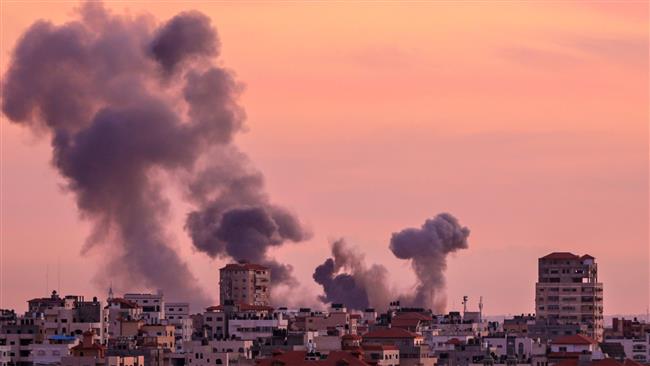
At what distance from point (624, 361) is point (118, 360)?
39.6 metres

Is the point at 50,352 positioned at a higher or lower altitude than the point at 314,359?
higher

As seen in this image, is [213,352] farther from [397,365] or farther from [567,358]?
[567,358]

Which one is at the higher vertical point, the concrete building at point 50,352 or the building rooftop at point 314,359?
the concrete building at point 50,352

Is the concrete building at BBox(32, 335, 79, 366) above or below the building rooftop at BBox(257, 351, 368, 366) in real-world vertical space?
above

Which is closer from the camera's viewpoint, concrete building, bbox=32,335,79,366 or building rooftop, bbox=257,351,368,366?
building rooftop, bbox=257,351,368,366

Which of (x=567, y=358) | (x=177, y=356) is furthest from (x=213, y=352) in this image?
(x=567, y=358)

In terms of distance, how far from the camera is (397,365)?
199250 millimetres

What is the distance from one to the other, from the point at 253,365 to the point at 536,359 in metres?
23.7

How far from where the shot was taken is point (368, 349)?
7692 inches

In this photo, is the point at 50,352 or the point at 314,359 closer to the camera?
the point at 314,359

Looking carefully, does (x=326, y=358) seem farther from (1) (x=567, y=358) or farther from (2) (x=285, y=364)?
(1) (x=567, y=358)

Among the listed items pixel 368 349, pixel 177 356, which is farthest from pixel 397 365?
pixel 177 356

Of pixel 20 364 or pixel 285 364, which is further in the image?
pixel 20 364

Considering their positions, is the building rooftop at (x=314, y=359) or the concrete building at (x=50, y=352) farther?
the concrete building at (x=50, y=352)
